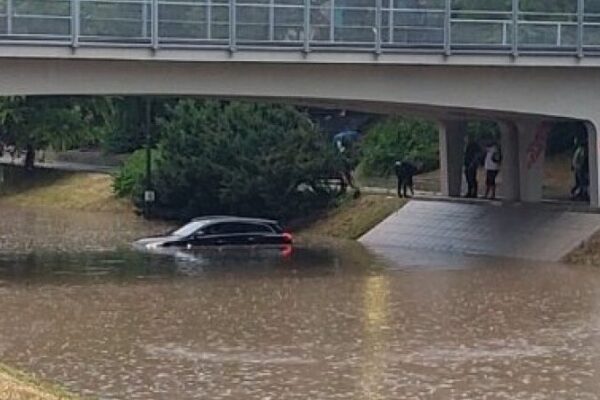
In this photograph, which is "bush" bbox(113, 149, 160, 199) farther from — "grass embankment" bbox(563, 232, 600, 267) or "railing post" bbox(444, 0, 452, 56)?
"grass embankment" bbox(563, 232, 600, 267)

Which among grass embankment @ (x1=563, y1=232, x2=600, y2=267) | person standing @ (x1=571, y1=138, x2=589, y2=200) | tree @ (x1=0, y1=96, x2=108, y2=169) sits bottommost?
grass embankment @ (x1=563, y1=232, x2=600, y2=267)

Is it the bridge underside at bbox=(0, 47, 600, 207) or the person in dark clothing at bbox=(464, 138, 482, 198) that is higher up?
the bridge underside at bbox=(0, 47, 600, 207)

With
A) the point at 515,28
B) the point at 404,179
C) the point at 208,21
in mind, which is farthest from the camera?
the point at 404,179

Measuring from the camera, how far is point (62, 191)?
77.3 m

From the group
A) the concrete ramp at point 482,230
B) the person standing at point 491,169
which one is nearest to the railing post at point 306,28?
the concrete ramp at point 482,230

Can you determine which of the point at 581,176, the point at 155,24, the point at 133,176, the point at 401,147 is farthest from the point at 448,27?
the point at 133,176

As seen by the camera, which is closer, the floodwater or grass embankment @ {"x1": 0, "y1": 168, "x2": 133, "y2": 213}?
the floodwater

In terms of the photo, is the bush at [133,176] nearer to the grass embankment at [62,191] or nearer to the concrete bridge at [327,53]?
the grass embankment at [62,191]

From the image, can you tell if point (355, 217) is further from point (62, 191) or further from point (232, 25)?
point (62, 191)

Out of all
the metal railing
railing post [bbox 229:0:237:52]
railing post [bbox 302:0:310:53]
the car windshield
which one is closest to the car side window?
the car windshield

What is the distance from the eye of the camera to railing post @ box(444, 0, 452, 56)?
→ 40250mm

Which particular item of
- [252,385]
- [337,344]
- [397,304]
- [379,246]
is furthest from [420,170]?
[252,385]

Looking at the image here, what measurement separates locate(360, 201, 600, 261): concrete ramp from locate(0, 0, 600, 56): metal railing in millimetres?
4993

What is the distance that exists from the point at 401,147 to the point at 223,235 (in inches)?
874
